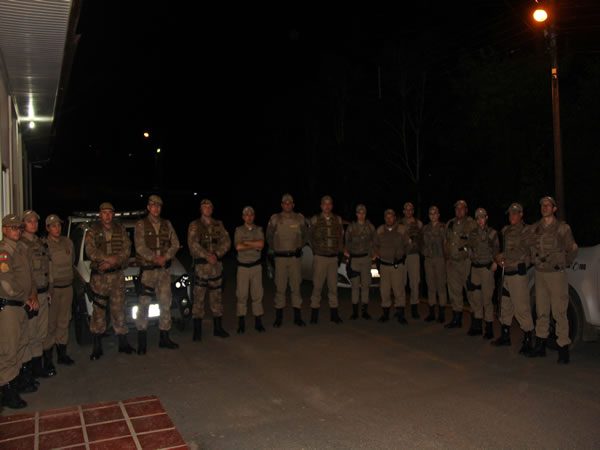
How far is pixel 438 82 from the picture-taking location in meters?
25.7

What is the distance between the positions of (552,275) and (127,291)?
5.82m

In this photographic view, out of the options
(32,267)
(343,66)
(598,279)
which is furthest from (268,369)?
→ (343,66)

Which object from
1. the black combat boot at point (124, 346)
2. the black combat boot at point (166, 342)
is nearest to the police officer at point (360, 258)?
the black combat boot at point (166, 342)

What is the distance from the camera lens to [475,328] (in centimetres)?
865

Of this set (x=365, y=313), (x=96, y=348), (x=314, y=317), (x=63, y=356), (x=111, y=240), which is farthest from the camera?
(x=365, y=313)

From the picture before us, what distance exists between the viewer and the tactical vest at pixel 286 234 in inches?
382

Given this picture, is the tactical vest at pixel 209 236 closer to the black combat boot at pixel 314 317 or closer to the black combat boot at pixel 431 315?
the black combat boot at pixel 314 317

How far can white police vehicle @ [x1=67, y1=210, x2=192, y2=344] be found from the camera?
8227mm

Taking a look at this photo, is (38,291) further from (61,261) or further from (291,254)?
(291,254)

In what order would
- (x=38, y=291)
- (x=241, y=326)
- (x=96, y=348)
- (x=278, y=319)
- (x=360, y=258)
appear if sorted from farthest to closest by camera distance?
(x=360, y=258)
(x=278, y=319)
(x=241, y=326)
(x=96, y=348)
(x=38, y=291)

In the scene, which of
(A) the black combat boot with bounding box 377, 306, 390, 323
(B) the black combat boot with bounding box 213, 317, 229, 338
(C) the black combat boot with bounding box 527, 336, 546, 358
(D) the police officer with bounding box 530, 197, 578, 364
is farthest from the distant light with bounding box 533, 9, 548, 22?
(B) the black combat boot with bounding box 213, 317, 229, 338

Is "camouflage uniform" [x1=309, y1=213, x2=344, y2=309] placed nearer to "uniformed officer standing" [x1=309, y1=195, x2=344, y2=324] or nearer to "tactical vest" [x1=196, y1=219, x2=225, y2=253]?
Answer: "uniformed officer standing" [x1=309, y1=195, x2=344, y2=324]

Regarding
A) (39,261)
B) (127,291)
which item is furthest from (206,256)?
(39,261)

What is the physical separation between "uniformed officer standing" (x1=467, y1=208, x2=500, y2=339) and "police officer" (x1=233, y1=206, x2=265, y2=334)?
10.7ft
